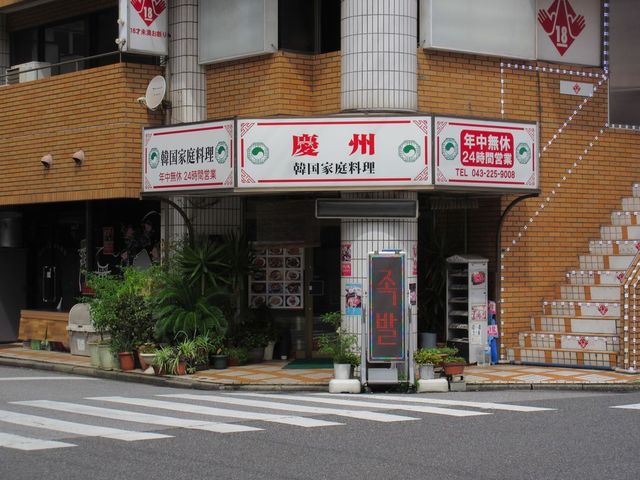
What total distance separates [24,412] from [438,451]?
6.01 meters

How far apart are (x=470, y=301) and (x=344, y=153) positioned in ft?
12.7

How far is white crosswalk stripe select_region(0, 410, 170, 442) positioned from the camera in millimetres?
12211

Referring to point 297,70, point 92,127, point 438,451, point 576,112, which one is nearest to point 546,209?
point 576,112

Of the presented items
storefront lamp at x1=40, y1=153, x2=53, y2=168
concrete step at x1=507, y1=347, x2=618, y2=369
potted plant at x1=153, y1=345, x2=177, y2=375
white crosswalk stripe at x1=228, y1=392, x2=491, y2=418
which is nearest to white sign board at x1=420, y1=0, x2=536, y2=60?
concrete step at x1=507, y1=347, x2=618, y2=369

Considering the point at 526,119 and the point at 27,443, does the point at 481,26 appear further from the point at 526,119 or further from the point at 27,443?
the point at 27,443

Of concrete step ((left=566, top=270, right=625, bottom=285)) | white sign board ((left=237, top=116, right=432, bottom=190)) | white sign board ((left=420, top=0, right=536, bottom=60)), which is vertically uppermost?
white sign board ((left=420, top=0, right=536, bottom=60))

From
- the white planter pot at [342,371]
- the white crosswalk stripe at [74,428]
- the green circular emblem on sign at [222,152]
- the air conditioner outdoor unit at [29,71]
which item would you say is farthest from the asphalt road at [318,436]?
the air conditioner outdoor unit at [29,71]

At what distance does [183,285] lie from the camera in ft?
66.8

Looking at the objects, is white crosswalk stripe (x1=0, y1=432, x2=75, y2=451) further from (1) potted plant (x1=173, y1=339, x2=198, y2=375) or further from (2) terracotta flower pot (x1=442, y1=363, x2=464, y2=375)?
(2) terracotta flower pot (x1=442, y1=363, x2=464, y2=375)

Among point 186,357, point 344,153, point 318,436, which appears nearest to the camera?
point 318,436

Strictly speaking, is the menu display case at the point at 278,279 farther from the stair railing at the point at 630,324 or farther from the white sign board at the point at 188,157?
the stair railing at the point at 630,324

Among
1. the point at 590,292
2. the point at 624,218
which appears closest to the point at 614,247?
the point at 624,218

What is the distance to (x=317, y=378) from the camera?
18859 mm

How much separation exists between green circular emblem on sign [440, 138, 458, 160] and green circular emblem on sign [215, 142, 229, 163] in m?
3.72
